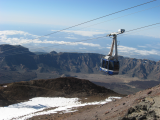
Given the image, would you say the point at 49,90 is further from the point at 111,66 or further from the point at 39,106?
the point at 111,66

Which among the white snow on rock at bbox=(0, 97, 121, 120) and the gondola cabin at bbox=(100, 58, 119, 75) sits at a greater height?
the gondola cabin at bbox=(100, 58, 119, 75)

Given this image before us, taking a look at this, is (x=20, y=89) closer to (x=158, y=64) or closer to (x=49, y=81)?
(x=49, y=81)

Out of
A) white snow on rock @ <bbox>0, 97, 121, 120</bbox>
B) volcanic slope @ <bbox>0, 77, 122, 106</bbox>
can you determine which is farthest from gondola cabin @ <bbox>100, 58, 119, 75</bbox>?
volcanic slope @ <bbox>0, 77, 122, 106</bbox>

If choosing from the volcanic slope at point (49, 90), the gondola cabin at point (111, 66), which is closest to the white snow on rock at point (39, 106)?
the volcanic slope at point (49, 90)

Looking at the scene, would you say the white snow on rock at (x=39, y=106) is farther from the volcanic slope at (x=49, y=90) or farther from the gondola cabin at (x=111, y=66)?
the gondola cabin at (x=111, y=66)

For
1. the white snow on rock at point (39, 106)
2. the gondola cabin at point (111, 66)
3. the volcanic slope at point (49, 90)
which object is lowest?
the white snow on rock at point (39, 106)

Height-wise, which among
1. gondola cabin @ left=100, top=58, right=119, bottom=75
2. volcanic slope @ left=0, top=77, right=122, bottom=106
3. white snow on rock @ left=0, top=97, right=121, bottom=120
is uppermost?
gondola cabin @ left=100, top=58, right=119, bottom=75

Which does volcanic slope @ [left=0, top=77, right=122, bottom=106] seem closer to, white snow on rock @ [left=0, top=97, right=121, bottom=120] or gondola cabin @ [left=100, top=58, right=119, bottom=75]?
white snow on rock @ [left=0, top=97, right=121, bottom=120]
